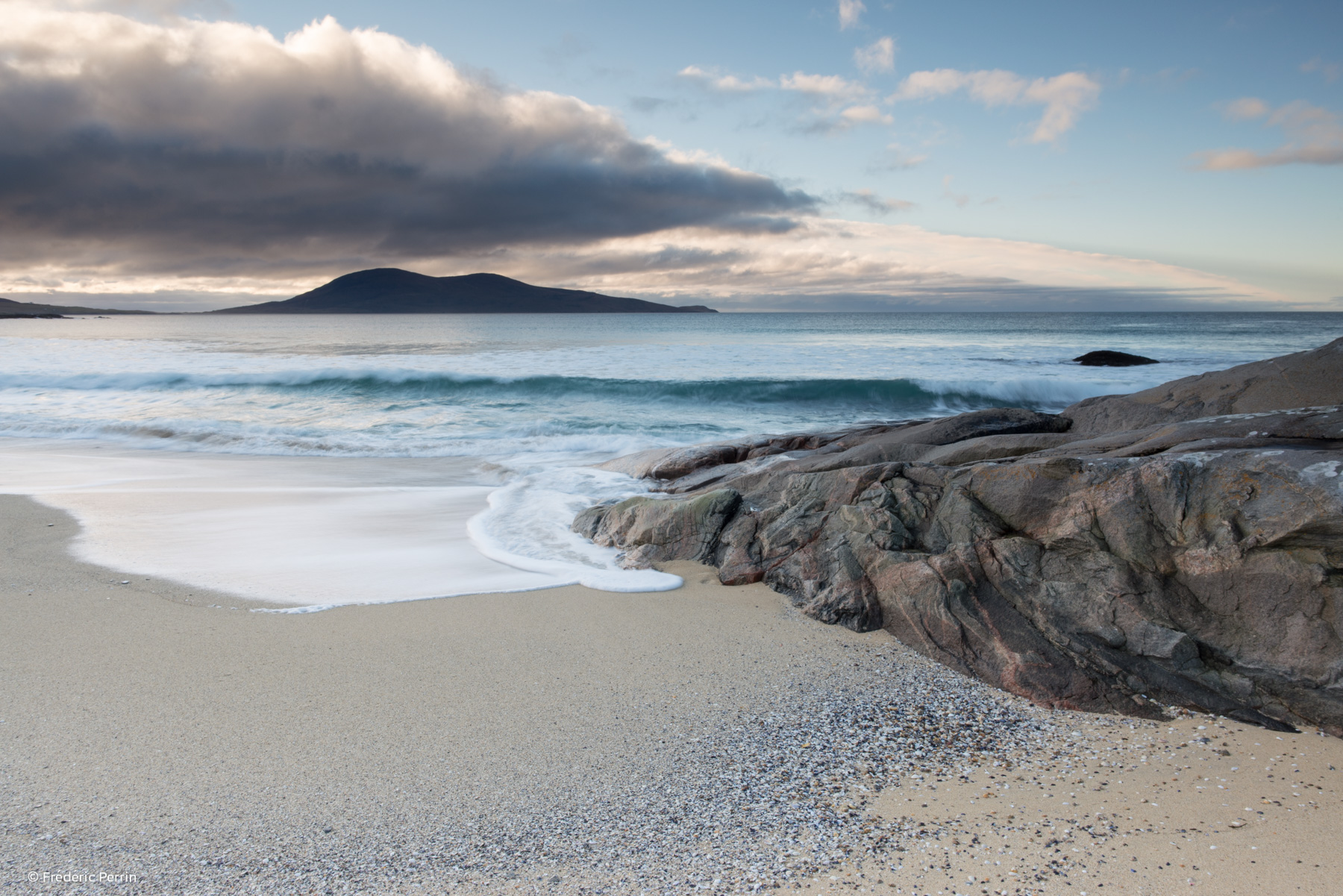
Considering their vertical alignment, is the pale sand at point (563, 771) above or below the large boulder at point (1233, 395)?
below

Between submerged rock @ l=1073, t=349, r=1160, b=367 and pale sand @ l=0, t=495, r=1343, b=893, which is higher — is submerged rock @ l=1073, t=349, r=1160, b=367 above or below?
above

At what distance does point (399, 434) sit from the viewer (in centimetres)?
1088

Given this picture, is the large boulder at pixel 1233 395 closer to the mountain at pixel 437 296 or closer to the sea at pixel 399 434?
the sea at pixel 399 434

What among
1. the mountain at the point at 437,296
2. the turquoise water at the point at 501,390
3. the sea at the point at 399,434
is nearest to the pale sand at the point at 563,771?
the sea at the point at 399,434

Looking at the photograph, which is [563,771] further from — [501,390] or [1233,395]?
[501,390]

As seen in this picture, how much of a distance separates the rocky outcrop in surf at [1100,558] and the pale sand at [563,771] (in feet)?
0.60

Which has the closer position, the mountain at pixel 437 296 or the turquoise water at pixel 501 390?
A: the turquoise water at pixel 501 390

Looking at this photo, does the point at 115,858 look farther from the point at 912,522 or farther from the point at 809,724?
the point at 912,522

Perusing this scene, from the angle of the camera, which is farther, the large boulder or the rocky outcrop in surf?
the large boulder

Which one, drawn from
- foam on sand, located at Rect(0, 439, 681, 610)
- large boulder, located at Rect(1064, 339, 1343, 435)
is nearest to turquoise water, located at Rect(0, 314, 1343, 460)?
foam on sand, located at Rect(0, 439, 681, 610)

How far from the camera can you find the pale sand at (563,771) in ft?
6.20

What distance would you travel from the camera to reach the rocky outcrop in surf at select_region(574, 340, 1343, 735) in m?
2.65

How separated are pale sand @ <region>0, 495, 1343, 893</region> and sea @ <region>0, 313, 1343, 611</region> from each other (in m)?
0.79

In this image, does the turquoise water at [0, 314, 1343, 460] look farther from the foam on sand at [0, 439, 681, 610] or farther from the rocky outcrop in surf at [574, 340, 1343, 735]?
the rocky outcrop in surf at [574, 340, 1343, 735]
